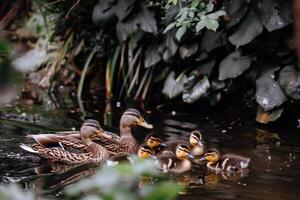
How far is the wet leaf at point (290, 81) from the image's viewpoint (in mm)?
7262

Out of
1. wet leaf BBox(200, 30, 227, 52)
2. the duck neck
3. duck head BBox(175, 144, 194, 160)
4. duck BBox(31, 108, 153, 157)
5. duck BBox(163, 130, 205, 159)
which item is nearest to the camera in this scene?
duck head BBox(175, 144, 194, 160)

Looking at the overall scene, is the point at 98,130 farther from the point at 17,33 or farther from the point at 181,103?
the point at 17,33

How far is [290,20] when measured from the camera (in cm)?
723

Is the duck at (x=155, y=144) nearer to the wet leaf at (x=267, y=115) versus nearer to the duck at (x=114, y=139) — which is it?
the duck at (x=114, y=139)

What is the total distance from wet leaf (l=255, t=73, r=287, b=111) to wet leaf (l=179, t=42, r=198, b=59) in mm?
987

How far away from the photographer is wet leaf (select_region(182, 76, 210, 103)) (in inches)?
322

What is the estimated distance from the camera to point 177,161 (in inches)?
237

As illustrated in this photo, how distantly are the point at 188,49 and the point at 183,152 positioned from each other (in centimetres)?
240

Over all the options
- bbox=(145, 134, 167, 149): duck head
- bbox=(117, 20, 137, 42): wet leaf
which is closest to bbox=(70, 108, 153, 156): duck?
bbox=(145, 134, 167, 149): duck head

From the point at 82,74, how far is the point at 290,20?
12.1ft

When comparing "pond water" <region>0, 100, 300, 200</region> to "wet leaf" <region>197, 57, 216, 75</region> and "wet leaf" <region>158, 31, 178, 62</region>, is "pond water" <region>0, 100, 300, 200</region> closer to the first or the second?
"wet leaf" <region>197, 57, 216, 75</region>

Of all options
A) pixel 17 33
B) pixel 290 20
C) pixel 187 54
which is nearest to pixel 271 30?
pixel 290 20

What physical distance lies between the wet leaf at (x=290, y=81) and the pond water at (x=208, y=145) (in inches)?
Answer: 17.8

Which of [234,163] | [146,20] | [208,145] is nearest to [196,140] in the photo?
[208,145]
